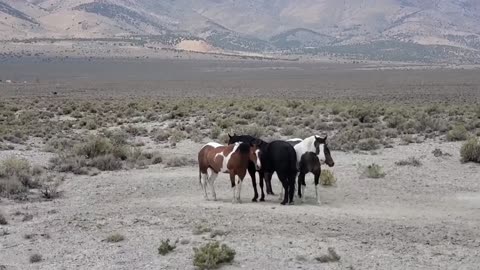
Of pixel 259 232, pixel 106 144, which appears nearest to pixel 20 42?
pixel 106 144

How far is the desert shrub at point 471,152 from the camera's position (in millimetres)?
19484

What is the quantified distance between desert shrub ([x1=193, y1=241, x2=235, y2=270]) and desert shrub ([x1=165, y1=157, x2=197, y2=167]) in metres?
10.1

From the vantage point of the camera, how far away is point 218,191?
15.8 meters

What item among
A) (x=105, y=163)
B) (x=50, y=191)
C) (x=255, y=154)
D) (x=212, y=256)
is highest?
(x=255, y=154)

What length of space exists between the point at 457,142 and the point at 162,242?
664 inches

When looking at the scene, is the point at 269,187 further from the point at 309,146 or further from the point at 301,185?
the point at 309,146

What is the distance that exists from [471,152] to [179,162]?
29.7 feet

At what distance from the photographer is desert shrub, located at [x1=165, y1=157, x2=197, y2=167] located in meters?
20.2

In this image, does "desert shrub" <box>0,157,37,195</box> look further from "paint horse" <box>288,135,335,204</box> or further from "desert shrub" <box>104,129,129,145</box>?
"desert shrub" <box>104,129,129,145</box>

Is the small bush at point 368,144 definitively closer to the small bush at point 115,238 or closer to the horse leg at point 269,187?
the horse leg at point 269,187

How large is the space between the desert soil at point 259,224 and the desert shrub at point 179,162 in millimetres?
2308

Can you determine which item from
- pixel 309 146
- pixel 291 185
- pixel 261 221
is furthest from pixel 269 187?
pixel 261 221

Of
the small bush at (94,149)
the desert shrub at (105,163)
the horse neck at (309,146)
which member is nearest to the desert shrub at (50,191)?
the desert shrub at (105,163)

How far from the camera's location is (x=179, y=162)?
20.4m
